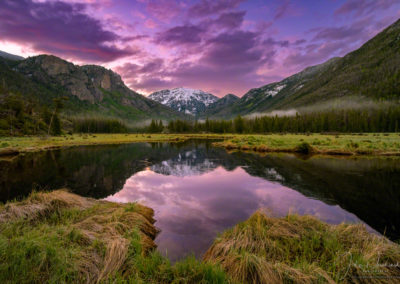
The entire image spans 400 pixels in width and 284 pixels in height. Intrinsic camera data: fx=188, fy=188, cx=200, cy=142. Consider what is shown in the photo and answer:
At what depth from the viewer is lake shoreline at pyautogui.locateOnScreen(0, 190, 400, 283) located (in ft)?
12.5

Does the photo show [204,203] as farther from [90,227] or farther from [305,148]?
[305,148]

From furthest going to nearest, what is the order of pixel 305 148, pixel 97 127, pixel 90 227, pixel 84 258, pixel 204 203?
pixel 97 127
pixel 305 148
pixel 204 203
pixel 90 227
pixel 84 258

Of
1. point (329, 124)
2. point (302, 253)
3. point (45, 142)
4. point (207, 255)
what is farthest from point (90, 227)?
point (329, 124)

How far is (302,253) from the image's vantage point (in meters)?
5.05

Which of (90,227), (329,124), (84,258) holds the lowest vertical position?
(90,227)

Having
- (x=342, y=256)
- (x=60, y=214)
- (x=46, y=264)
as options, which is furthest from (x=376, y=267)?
(x=60, y=214)

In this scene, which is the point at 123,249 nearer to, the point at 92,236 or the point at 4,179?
the point at 92,236

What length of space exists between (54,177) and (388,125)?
14425 centimetres

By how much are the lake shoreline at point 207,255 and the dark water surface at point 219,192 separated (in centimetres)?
136

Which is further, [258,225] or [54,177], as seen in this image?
[54,177]

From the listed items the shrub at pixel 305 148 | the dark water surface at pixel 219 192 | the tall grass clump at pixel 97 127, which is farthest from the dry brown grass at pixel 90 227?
the tall grass clump at pixel 97 127

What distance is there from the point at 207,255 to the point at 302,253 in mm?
2613

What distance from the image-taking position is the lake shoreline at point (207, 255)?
381 cm

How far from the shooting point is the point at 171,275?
4.14 m
